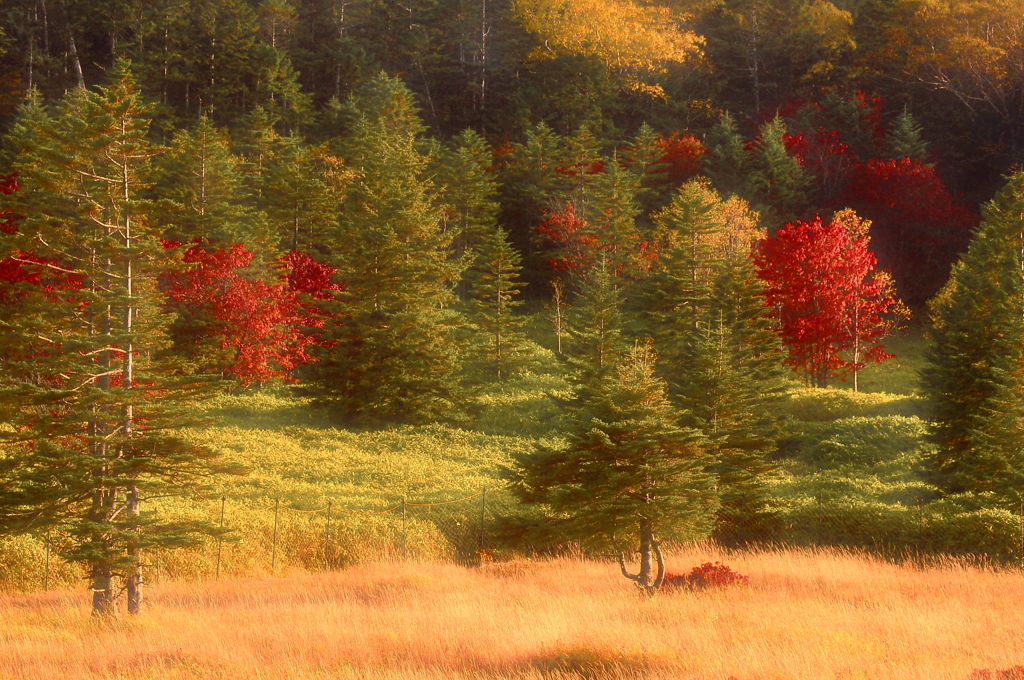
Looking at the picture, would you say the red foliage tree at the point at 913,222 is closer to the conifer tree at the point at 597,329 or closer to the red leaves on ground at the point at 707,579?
the conifer tree at the point at 597,329

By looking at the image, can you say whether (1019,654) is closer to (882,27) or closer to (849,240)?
(849,240)

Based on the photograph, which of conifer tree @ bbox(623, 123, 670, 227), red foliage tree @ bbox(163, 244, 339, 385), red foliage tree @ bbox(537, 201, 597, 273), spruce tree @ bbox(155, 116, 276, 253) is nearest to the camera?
red foliage tree @ bbox(163, 244, 339, 385)

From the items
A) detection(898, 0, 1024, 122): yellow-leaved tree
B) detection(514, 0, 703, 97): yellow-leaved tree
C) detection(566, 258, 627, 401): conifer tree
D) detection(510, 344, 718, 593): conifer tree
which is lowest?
detection(510, 344, 718, 593): conifer tree

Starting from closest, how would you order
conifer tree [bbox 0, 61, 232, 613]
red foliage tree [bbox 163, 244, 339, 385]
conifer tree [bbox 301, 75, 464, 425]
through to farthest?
1. conifer tree [bbox 0, 61, 232, 613]
2. red foliage tree [bbox 163, 244, 339, 385]
3. conifer tree [bbox 301, 75, 464, 425]

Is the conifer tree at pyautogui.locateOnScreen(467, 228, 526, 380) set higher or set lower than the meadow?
higher

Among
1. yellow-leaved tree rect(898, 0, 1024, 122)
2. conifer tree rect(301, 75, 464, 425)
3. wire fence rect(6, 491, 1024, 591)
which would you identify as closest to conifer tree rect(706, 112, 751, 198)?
yellow-leaved tree rect(898, 0, 1024, 122)

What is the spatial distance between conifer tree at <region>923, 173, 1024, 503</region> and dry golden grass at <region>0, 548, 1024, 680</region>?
5827mm

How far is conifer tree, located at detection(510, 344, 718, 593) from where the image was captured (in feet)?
54.8

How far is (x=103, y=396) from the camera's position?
50.2 feet

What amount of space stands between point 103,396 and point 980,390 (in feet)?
78.4

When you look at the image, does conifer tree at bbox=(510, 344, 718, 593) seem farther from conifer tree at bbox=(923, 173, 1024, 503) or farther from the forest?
conifer tree at bbox=(923, 173, 1024, 503)

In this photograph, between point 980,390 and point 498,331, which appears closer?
point 980,390

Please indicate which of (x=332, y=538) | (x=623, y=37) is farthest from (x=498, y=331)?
(x=623, y=37)

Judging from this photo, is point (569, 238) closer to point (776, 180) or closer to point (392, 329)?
point (776, 180)
